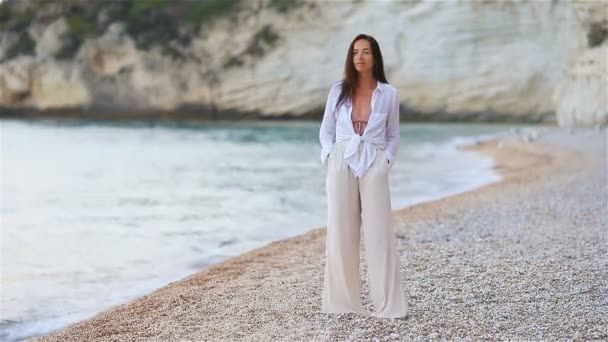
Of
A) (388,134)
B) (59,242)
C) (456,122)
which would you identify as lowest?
(456,122)

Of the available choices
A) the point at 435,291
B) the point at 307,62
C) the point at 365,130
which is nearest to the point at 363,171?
the point at 365,130

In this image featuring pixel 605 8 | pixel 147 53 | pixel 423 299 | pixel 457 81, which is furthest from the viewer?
pixel 147 53

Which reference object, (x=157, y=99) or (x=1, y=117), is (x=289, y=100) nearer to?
(x=157, y=99)

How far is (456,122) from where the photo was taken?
1775 inches

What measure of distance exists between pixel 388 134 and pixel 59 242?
5941 mm

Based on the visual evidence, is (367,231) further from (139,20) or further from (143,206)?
(139,20)

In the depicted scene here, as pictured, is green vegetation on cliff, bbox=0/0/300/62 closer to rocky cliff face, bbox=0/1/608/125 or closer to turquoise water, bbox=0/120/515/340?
rocky cliff face, bbox=0/1/608/125

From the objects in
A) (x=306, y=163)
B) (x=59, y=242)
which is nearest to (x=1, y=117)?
(x=306, y=163)

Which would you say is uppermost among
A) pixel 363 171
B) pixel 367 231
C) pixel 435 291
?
pixel 363 171

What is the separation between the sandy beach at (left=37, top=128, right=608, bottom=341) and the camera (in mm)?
4348

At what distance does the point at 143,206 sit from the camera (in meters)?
12.4

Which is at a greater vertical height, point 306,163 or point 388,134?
point 388,134

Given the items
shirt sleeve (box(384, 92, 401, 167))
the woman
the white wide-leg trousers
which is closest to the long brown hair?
the woman

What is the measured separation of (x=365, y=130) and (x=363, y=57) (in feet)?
1.45
